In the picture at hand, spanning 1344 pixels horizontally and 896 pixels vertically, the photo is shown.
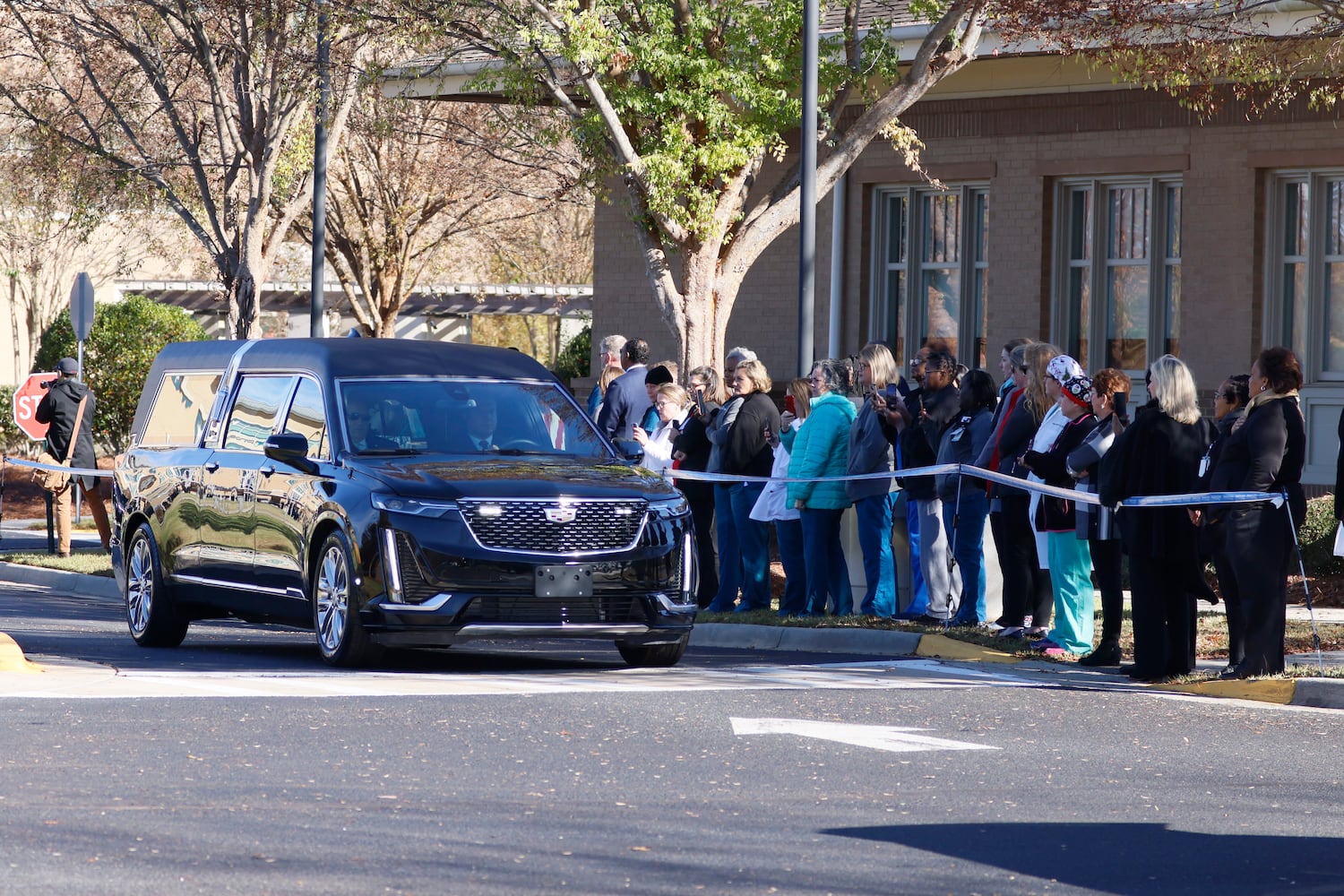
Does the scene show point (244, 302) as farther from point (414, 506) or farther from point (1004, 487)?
point (414, 506)

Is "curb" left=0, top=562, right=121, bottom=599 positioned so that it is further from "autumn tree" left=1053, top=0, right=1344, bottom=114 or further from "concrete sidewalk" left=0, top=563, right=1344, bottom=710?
"autumn tree" left=1053, top=0, right=1344, bottom=114

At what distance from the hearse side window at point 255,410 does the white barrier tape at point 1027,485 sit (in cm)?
299

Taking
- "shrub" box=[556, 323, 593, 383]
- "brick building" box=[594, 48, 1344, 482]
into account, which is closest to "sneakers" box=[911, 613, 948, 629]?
"brick building" box=[594, 48, 1344, 482]

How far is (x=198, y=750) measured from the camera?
855 cm

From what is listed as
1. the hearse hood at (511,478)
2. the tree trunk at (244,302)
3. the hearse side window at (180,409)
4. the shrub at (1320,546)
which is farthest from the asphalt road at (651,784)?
the tree trunk at (244,302)

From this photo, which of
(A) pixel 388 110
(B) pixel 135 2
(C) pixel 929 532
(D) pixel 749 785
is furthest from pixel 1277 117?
(D) pixel 749 785

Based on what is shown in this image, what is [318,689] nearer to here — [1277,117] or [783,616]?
[783,616]

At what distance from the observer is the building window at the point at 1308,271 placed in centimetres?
2081

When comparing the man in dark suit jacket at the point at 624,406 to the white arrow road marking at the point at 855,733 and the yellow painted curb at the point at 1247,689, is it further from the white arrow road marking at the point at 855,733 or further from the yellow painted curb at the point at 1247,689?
the white arrow road marking at the point at 855,733

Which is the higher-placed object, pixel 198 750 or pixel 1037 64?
pixel 1037 64

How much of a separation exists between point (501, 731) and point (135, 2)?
55.2 feet

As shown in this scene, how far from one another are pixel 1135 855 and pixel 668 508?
5308mm

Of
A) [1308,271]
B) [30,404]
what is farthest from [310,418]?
[1308,271]

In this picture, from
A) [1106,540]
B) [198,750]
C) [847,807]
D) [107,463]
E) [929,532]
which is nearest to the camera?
[847,807]
